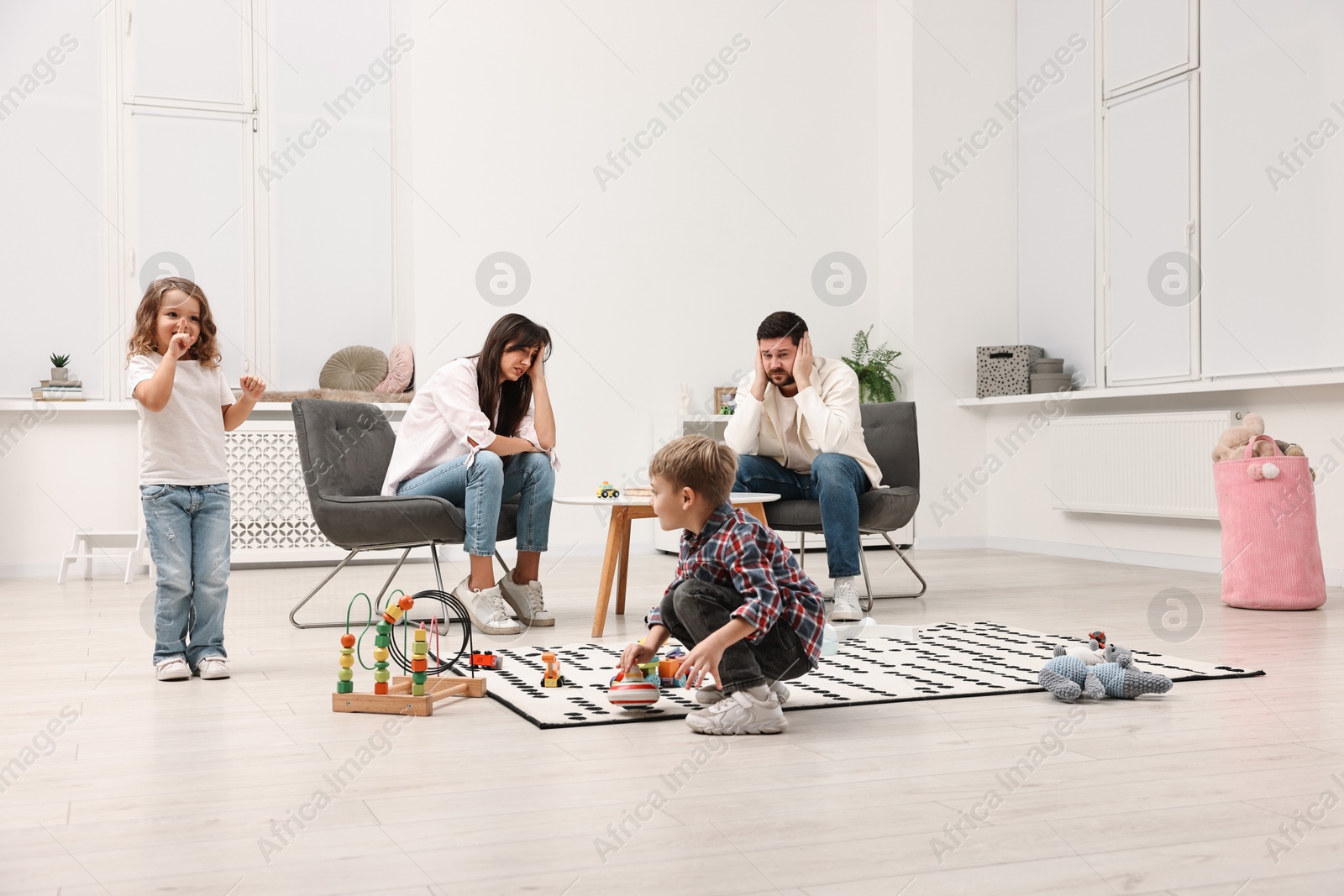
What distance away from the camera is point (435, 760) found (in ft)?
6.14

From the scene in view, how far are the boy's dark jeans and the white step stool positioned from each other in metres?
3.58

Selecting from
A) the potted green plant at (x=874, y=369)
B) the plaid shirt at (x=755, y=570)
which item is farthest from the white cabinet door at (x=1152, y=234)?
the plaid shirt at (x=755, y=570)

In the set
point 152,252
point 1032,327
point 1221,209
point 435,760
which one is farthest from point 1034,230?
point 435,760

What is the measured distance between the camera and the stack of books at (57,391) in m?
5.06

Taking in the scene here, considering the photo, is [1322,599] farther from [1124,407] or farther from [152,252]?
[152,252]

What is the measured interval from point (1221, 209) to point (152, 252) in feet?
15.0

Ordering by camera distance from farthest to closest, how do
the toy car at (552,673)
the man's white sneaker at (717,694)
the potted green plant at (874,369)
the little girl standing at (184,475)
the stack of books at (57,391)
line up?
the potted green plant at (874,369) < the stack of books at (57,391) < the little girl standing at (184,475) < the toy car at (552,673) < the man's white sneaker at (717,694)

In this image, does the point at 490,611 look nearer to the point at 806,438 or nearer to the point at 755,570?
the point at 806,438

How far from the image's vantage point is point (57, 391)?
508 cm

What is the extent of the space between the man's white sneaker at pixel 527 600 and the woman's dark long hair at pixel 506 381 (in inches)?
17.7

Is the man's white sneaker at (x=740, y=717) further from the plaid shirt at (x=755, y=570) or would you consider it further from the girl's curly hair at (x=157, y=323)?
the girl's curly hair at (x=157, y=323)

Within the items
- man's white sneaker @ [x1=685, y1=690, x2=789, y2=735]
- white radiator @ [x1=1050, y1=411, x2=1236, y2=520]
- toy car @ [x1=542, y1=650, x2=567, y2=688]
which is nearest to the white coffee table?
toy car @ [x1=542, y1=650, x2=567, y2=688]

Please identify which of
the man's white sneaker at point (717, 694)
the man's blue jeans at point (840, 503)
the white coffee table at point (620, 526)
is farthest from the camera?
the man's blue jeans at point (840, 503)

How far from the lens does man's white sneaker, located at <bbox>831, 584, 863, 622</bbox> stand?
3.48m
